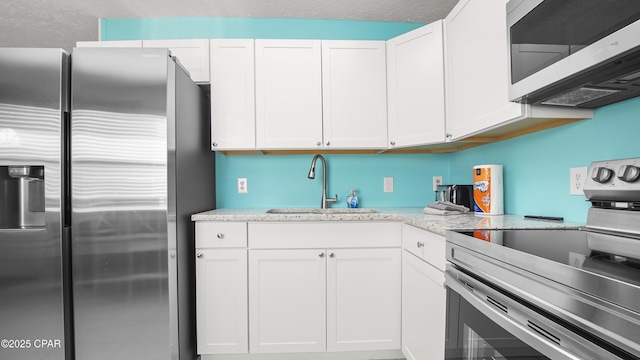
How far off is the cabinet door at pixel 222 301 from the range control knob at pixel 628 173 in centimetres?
166

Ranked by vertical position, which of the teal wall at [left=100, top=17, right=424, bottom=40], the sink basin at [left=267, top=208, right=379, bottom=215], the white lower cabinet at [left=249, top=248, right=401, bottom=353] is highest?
the teal wall at [left=100, top=17, right=424, bottom=40]

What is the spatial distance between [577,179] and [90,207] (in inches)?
87.4

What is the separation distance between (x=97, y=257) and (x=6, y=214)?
54cm

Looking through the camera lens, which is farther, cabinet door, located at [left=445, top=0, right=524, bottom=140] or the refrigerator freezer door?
the refrigerator freezer door

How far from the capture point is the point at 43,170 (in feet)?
5.28

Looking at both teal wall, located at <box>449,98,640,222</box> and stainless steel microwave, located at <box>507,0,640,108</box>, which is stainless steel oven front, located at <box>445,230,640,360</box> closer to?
→ teal wall, located at <box>449,98,640,222</box>

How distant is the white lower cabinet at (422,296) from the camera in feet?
4.38

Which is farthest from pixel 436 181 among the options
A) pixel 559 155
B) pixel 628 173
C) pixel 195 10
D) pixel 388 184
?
pixel 195 10

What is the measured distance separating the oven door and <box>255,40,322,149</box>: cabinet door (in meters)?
1.31

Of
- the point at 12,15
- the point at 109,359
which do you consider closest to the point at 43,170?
the point at 109,359

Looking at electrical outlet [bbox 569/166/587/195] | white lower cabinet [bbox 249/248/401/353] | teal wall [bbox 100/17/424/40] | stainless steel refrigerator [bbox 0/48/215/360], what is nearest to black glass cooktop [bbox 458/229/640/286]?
electrical outlet [bbox 569/166/587/195]

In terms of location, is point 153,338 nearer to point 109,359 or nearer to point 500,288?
point 109,359

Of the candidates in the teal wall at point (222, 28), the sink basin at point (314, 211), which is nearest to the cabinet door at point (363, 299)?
the sink basin at point (314, 211)

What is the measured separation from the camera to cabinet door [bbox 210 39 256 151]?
2115mm
